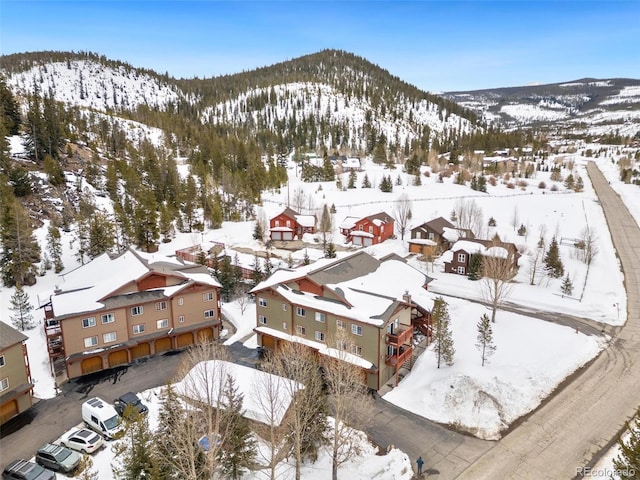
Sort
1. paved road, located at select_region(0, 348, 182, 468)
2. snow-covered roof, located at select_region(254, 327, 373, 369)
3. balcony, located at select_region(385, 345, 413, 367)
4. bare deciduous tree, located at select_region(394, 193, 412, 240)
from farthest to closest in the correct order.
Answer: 1. bare deciduous tree, located at select_region(394, 193, 412, 240)
2. balcony, located at select_region(385, 345, 413, 367)
3. snow-covered roof, located at select_region(254, 327, 373, 369)
4. paved road, located at select_region(0, 348, 182, 468)

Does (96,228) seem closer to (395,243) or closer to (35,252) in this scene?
(35,252)

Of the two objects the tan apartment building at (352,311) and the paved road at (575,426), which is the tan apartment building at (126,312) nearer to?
the tan apartment building at (352,311)

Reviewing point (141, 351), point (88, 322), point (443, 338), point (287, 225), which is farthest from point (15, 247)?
point (443, 338)

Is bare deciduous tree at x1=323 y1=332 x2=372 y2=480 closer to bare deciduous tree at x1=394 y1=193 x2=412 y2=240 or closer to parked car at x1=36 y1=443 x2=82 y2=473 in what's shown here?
parked car at x1=36 y1=443 x2=82 y2=473

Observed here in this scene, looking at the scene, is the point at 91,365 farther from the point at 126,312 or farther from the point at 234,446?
the point at 234,446

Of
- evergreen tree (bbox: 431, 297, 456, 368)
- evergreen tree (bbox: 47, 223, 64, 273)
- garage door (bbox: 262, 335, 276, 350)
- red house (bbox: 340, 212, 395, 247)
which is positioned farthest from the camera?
red house (bbox: 340, 212, 395, 247)

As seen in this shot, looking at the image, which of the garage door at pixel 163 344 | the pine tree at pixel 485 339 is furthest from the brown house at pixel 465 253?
the garage door at pixel 163 344

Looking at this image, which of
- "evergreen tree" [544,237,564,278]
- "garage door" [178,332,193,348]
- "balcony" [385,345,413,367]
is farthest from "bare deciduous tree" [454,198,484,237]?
"garage door" [178,332,193,348]
